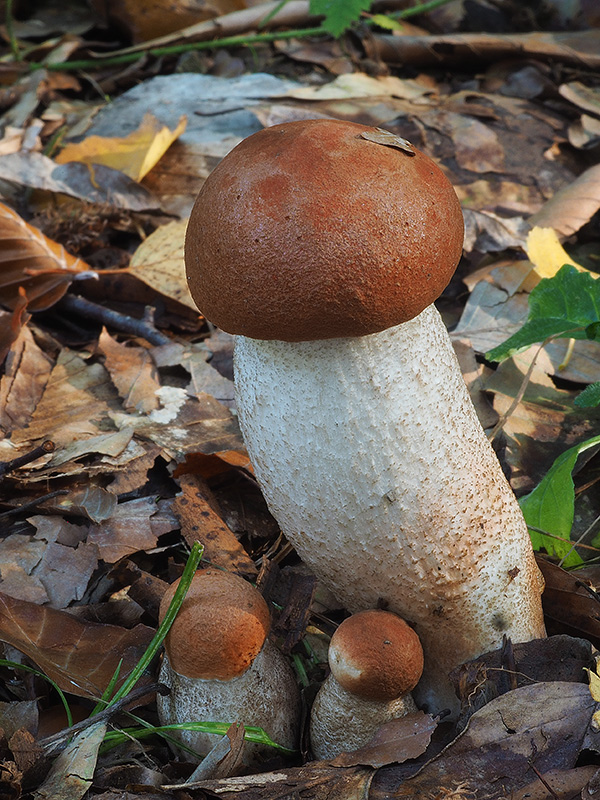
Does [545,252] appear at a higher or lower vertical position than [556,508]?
higher

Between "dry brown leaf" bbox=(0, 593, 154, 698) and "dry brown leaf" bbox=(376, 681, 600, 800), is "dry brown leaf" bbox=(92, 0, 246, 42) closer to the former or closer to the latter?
"dry brown leaf" bbox=(0, 593, 154, 698)

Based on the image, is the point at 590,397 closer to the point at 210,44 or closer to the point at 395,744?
the point at 395,744

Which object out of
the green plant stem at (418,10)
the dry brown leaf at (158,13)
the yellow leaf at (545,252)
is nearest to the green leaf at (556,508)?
the yellow leaf at (545,252)

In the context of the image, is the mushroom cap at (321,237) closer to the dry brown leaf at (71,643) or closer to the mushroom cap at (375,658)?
the mushroom cap at (375,658)

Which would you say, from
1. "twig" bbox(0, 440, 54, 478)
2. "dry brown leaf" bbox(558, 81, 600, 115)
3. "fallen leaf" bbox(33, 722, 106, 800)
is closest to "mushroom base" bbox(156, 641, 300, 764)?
"fallen leaf" bbox(33, 722, 106, 800)

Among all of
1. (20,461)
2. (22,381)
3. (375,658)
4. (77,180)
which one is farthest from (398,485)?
(77,180)

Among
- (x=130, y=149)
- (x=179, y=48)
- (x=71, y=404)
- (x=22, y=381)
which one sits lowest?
(x=71, y=404)

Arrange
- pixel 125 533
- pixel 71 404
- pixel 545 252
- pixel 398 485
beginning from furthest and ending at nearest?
pixel 545 252, pixel 71 404, pixel 125 533, pixel 398 485
